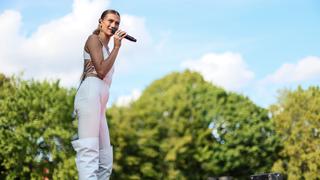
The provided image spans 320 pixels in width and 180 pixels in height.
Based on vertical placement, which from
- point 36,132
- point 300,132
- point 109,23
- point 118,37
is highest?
point 300,132

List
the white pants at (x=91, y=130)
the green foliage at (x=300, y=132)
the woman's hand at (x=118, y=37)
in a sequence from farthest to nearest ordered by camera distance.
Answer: the green foliage at (x=300, y=132), the woman's hand at (x=118, y=37), the white pants at (x=91, y=130)

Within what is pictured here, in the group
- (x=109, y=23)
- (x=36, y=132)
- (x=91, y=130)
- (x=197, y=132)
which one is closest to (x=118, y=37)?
(x=109, y=23)

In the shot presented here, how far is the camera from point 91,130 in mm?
5691

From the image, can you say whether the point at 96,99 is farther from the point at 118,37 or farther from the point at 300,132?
the point at 300,132

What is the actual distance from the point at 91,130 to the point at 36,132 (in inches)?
1379

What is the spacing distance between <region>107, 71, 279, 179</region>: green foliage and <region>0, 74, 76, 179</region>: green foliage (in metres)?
9.69

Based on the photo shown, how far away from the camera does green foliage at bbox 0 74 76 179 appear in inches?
1538

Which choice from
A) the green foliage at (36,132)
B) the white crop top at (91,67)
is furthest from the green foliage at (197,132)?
the white crop top at (91,67)

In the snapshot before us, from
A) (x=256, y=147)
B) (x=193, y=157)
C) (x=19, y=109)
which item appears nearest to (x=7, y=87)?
(x=19, y=109)

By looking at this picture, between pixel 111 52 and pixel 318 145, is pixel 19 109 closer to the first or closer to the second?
pixel 318 145

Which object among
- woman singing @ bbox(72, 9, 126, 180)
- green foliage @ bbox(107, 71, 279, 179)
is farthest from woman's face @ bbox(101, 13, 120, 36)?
green foliage @ bbox(107, 71, 279, 179)

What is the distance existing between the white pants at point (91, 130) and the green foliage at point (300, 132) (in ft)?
147

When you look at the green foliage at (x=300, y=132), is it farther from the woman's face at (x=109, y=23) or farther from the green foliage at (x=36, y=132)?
the woman's face at (x=109, y=23)

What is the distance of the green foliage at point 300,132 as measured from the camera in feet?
161
